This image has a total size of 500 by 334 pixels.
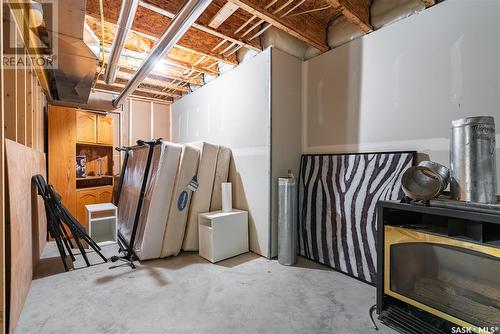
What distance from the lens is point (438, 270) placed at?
1.71 m

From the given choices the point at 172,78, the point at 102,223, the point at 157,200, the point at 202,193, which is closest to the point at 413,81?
the point at 202,193

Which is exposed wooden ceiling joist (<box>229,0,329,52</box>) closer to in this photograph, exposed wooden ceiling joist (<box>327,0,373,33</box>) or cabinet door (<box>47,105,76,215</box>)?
exposed wooden ceiling joist (<box>327,0,373,33</box>)

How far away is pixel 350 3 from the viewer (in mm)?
2191

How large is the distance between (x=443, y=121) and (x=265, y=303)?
2183 mm

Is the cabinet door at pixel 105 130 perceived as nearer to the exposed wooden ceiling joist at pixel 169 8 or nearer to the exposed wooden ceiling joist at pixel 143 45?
the exposed wooden ceiling joist at pixel 143 45

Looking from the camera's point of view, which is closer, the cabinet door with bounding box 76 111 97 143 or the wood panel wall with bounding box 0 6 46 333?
the wood panel wall with bounding box 0 6 46 333

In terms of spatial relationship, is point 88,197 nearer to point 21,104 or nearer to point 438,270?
point 21,104

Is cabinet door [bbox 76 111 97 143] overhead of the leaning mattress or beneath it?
overhead

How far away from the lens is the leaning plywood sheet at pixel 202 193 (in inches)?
127

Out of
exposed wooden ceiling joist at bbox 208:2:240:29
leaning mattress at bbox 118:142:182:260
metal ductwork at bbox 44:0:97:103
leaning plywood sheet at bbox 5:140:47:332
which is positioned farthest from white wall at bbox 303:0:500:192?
leaning plywood sheet at bbox 5:140:47:332

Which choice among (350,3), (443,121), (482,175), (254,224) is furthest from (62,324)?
(350,3)

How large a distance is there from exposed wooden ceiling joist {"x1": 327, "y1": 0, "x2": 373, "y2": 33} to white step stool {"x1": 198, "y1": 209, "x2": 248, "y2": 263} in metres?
2.47

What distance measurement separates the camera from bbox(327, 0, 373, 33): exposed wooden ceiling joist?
214 cm

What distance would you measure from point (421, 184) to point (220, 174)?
2435 mm
